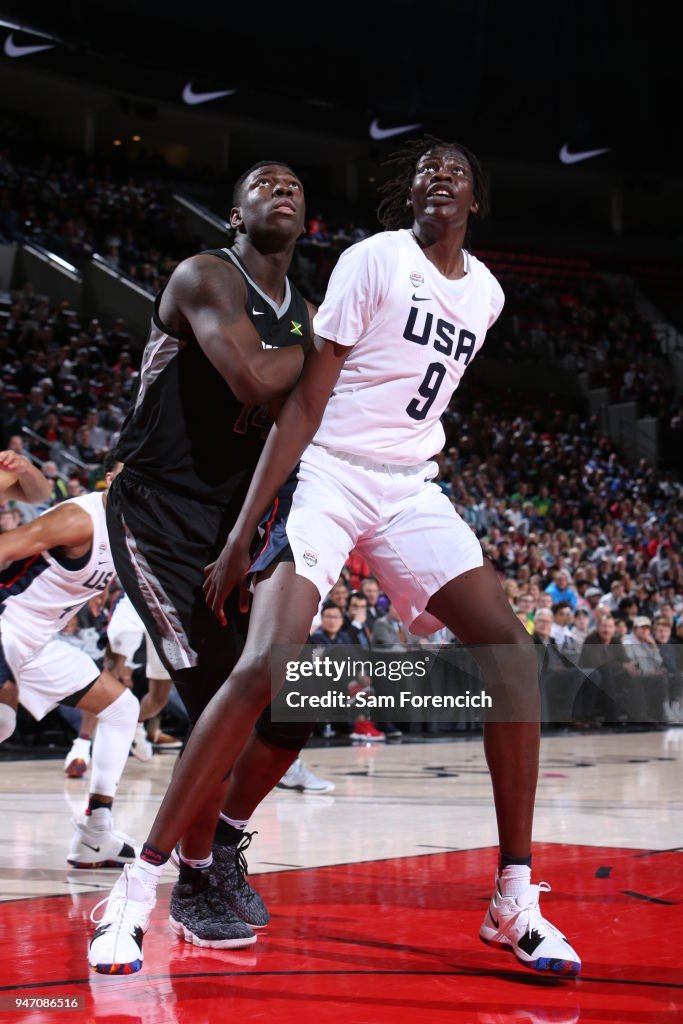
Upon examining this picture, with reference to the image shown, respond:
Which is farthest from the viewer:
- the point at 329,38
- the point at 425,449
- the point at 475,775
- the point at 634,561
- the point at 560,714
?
the point at 329,38

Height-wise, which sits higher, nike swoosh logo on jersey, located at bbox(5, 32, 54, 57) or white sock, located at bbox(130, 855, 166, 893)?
white sock, located at bbox(130, 855, 166, 893)

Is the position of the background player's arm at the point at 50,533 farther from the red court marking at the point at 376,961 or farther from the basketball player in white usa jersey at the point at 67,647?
the red court marking at the point at 376,961

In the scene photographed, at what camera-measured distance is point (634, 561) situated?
52.1ft

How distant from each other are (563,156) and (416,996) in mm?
25104

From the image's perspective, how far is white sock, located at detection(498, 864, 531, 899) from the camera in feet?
9.10

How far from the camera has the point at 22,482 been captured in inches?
178

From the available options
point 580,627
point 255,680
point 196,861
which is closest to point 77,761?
point 196,861

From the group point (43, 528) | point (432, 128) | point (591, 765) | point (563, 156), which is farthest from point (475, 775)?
point (563, 156)

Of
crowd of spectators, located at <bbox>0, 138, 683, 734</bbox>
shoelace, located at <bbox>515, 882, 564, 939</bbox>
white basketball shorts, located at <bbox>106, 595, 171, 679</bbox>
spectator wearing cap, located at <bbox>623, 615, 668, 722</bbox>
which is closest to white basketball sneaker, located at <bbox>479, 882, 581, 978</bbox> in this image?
shoelace, located at <bbox>515, 882, 564, 939</bbox>

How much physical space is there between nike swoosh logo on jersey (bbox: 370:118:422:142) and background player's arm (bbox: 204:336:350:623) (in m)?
22.0

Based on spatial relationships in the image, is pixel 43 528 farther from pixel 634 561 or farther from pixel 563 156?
pixel 563 156

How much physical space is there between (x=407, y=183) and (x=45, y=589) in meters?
2.55

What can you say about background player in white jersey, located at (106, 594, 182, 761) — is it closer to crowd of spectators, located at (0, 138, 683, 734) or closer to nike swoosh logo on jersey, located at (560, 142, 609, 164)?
crowd of spectators, located at (0, 138, 683, 734)

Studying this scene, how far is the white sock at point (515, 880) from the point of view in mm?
2773
